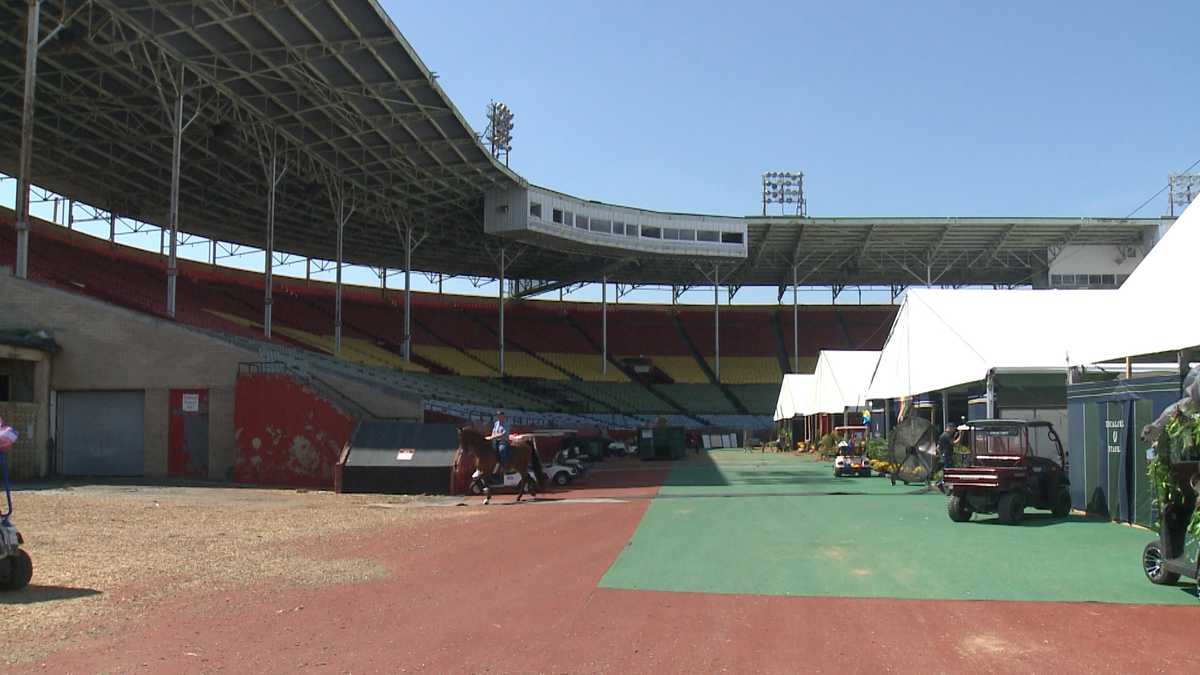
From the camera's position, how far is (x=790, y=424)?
167 feet

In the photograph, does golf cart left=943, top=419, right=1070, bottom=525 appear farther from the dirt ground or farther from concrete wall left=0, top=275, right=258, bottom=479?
concrete wall left=0, top=275, right=258, bottom=479

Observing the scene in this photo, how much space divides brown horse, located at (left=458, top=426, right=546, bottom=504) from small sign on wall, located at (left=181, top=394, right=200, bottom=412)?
8.36 meters

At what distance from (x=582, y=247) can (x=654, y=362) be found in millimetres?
16284

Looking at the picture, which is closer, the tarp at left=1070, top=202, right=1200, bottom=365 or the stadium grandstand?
the tarp at left=1070, top=202, right=1200, bottom=365

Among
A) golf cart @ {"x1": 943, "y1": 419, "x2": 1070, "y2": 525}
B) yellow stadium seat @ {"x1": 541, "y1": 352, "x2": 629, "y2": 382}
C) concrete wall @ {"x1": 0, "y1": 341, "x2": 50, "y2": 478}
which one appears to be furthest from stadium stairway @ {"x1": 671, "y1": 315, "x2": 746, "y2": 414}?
golf cart @ {"x1": 943, "y1": 419, "x2": 1070, "y2": 525}

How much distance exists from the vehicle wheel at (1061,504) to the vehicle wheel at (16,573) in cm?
1425

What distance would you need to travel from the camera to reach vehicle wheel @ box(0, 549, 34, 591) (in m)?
8.27

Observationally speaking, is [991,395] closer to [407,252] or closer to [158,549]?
[158,549]

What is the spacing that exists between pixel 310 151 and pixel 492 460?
23.3 metres

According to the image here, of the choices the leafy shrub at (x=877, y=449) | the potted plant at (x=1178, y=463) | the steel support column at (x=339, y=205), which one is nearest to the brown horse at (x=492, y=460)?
the leafy shrub at (x=877, y=449)

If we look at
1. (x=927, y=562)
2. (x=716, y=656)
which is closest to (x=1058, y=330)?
(x=927, y=562)

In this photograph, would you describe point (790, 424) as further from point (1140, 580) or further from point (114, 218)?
point (1140, 580)

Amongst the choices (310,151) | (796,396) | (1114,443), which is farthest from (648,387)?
(1114,443)

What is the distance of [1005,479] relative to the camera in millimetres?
13992
